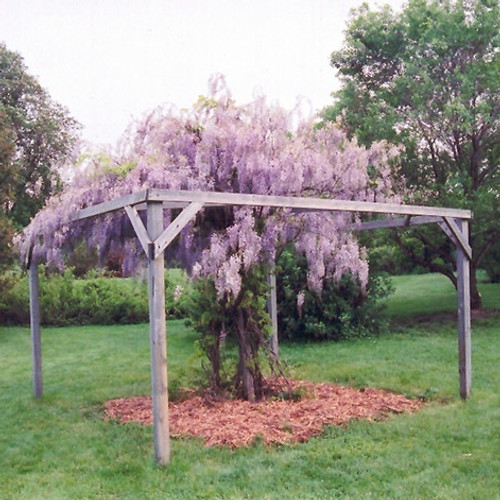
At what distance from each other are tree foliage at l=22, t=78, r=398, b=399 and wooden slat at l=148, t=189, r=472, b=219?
18.3 inches

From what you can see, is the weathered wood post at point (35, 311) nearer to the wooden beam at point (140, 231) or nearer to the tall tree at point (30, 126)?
the wooden beam at point (140, 231)

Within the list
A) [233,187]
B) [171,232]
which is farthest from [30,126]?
[171,232]

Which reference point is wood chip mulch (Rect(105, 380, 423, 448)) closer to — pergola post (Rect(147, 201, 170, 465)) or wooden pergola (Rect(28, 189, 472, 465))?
pergola post (Rect(147, 201, 170, 465))

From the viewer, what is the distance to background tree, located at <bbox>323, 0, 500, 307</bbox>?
38.5ft

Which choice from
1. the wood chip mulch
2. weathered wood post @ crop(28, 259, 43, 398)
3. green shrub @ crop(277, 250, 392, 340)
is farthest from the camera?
green shrub @ crop(277, 250, 392, 340)

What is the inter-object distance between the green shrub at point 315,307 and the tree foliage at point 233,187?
14.7 ft

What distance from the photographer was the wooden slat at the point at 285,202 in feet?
15.4

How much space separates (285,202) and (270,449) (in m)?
1.98

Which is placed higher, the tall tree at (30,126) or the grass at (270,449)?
the tall tree at (30,126)

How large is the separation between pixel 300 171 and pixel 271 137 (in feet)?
1.45

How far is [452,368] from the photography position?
325 inches

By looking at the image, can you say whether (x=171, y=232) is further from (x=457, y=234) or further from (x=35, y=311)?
(x=457, y=234)

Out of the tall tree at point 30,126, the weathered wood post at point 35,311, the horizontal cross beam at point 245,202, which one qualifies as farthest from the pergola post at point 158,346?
the tall tree at point 30,126

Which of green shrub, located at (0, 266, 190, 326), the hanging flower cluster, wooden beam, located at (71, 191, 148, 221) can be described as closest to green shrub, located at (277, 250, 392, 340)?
green shrub, located at (0, 266, 190, 326)
